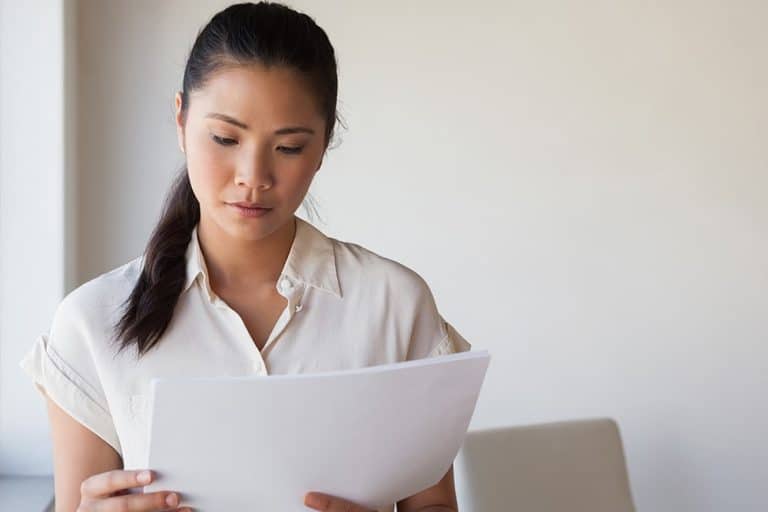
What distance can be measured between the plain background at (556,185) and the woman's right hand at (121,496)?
171 cm

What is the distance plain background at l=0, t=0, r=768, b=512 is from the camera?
2.71 metres

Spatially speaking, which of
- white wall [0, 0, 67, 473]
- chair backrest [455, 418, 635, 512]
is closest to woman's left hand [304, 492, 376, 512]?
chair backrest [455, 418, 635, 512]

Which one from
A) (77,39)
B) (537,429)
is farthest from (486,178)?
(77,39)

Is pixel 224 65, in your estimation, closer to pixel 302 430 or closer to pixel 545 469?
pixel 302 430

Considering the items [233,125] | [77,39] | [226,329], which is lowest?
[226,329]

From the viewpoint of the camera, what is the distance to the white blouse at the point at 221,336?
117 cm

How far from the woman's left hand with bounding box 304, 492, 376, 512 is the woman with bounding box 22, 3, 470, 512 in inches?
0.5

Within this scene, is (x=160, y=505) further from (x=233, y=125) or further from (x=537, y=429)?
(x=537, y=429)

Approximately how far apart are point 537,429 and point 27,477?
126 cm

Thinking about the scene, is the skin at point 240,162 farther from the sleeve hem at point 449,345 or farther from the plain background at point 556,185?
the plain background at point 556,185

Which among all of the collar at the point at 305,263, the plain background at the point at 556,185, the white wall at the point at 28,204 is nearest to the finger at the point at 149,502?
the collar at the point at 305,263

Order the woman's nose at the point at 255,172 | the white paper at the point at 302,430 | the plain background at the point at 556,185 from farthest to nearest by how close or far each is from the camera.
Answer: the plain background at the point at 556,185, the woman's nose at the point at 255,172, the white paper at the point at 302,430

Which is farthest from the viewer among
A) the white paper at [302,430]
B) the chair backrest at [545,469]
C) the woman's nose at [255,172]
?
the chair backrest at [545,469]

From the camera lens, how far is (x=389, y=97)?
9.36ft
